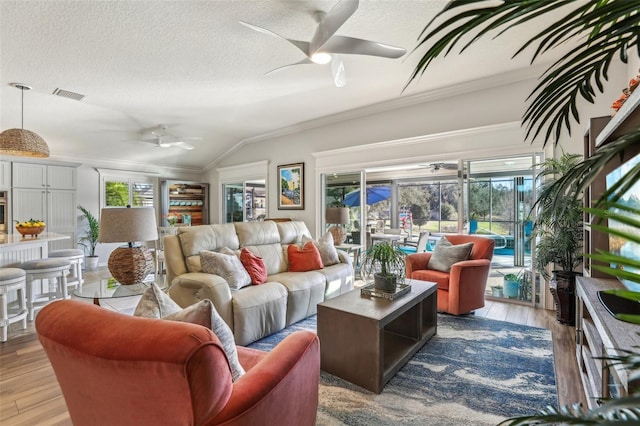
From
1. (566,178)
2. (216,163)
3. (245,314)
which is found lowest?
(245,314)

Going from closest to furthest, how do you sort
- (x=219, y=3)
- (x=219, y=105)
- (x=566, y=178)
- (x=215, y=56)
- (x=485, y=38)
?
(x=566, y=178), (x=219, y=3), (x=485, y=38), (x=215, y=56), (x=219, y=105)

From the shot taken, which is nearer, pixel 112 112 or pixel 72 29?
pixel 72 29

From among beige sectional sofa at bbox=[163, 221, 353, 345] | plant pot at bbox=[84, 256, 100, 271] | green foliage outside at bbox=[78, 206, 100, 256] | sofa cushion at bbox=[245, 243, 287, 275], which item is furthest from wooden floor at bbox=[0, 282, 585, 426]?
green foliage outside at bbox=[78, 206, 100, 256]

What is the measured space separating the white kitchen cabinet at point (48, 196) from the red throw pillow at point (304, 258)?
17.0 ft

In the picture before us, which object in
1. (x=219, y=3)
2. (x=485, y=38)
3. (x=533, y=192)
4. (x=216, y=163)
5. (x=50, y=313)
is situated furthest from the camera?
(x=216, y=163)

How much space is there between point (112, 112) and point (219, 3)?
3.67 metres

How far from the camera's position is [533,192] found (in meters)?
3.90

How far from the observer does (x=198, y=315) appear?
48.4 inches

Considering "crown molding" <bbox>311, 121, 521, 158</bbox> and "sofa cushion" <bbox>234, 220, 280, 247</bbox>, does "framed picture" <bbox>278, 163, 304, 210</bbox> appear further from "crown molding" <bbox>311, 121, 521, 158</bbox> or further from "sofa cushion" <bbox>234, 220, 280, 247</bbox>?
"sofa cushion" <bbox>234, 220, 280, 247</bbox>

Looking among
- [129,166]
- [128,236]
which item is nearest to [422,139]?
[128,236]

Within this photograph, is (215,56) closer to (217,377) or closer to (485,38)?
(485,38)

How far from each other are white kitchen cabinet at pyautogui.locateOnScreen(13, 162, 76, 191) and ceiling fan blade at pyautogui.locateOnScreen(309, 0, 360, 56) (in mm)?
6029

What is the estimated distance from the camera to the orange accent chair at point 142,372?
0.85 m

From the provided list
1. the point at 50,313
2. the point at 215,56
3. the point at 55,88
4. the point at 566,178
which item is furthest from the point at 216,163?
the point at 566,178
